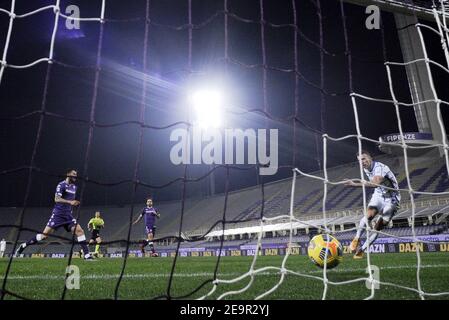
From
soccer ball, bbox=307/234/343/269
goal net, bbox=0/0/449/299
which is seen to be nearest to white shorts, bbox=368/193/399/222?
soccer ball, bbox=307/234/343/269

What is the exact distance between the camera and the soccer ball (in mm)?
4117

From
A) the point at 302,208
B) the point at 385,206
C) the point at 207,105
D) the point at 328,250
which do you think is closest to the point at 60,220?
the point at 328,250

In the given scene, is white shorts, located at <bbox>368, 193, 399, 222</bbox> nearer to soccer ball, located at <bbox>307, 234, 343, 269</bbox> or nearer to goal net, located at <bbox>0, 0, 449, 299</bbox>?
soccer ball, located at <bbox>307, 234, 343, 269</bbox>

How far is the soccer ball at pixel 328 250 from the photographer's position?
13.5ft

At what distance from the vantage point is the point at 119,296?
9.41 ft

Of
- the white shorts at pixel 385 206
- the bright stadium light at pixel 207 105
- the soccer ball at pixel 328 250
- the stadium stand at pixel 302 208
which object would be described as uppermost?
the bright stadium light at pixel 207 105

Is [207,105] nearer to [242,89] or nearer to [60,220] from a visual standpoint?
[242,89]

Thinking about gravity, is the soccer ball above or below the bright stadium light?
below

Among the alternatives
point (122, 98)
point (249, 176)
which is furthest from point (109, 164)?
point (249, 176)

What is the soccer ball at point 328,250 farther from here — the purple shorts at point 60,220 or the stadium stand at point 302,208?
the stadium stand at point 302,208

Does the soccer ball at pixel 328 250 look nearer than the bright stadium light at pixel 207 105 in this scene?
Yes

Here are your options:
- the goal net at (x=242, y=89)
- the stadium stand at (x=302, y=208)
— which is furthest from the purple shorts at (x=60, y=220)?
the stadium stand at (x=302, y=208)
